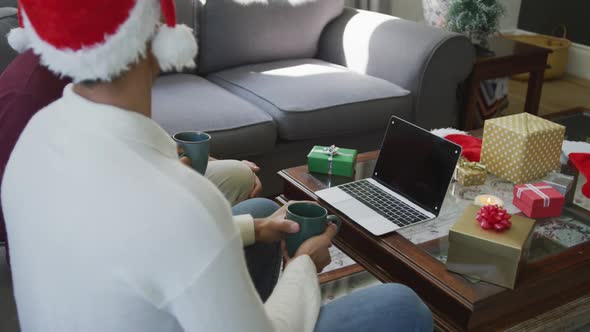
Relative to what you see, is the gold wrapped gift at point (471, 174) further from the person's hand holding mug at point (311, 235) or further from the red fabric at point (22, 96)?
the red fabric at point (22, 96)

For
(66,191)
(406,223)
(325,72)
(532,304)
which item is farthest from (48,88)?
(325,72)

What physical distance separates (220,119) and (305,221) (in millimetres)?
1170

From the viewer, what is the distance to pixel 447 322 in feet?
4.04

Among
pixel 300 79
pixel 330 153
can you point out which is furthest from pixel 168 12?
pixel 300 79

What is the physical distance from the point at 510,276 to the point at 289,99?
4.32 feet

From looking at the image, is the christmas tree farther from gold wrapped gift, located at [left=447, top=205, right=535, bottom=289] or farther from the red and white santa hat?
the red and white santa hat

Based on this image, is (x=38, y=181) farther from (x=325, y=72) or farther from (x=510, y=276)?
(x=325, y=72)

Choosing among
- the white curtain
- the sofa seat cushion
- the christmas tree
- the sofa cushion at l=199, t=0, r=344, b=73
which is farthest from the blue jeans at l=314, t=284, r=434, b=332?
the white curtain

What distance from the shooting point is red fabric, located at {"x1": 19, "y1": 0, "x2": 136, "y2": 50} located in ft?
2.24

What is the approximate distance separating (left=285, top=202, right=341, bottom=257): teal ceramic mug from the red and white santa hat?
45 centimetres

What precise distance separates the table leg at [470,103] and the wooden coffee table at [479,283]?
1263 mm

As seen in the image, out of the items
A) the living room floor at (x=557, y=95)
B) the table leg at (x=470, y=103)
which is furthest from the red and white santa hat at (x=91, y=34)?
the living room floor at (x=557, y=95)

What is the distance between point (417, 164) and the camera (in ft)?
5.02

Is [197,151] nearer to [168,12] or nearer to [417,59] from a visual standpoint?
[168,12]
